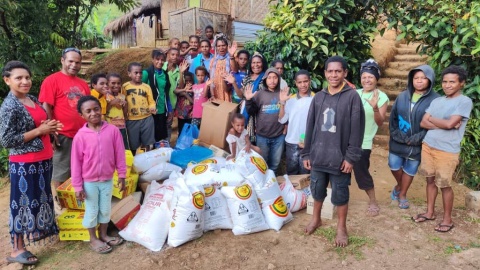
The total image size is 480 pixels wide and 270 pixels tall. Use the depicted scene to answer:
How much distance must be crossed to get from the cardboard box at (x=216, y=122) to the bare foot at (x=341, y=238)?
188cm

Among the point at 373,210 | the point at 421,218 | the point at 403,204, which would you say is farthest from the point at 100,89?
the point at 421,218

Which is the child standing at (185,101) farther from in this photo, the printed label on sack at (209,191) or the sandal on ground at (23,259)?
the sandal on ground at (23,259)

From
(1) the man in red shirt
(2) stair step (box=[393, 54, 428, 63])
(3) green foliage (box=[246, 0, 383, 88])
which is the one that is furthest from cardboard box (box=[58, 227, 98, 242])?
(2) stair step (box=[393, 54, 428, 63])

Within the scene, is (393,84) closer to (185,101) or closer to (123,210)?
(185,101)

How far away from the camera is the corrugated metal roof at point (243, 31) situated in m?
10.2

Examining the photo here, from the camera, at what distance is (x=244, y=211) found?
10.00ft

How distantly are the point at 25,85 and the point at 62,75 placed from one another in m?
0.59

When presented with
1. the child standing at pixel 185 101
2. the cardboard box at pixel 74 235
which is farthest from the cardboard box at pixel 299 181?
the cardboard box at pixel 74 235

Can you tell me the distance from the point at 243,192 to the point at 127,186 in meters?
1.24

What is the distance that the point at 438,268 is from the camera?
2586 mm

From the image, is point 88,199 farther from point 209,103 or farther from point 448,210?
point 448,210

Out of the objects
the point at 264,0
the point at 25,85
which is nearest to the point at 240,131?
the point at 25,85

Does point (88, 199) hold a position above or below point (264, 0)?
below

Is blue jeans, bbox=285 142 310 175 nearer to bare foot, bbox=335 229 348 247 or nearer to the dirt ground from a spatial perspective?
the dirt ground
